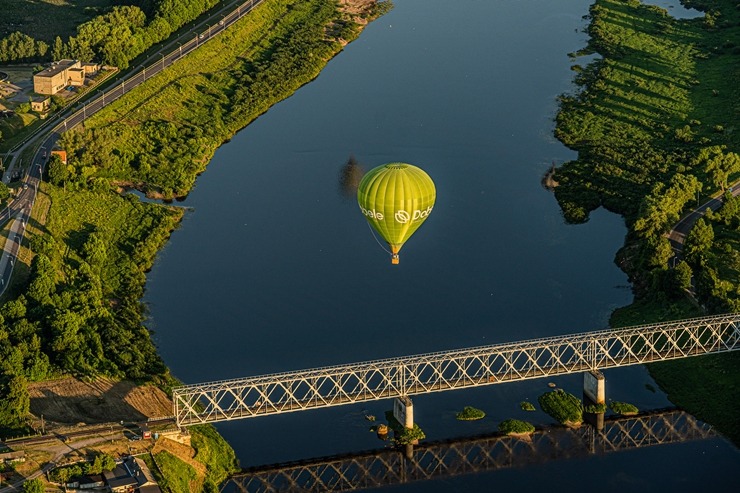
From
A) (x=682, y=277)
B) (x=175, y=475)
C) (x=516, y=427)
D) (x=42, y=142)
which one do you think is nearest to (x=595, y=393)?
(x=516, y=427)

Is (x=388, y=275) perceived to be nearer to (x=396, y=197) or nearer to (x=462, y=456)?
(x=396, y=197)

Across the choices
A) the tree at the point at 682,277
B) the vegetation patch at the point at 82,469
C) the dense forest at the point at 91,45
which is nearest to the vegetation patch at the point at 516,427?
the tree at the point at 682,277

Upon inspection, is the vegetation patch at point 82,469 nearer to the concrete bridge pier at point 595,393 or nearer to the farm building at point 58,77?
the concrete bridge pier at point 595,393

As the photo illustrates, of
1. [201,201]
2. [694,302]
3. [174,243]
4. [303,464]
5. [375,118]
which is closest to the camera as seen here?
[303,464]

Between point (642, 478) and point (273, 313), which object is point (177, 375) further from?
point (642, 478)

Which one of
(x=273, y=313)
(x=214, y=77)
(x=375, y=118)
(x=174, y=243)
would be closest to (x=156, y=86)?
(x=214, y=77)

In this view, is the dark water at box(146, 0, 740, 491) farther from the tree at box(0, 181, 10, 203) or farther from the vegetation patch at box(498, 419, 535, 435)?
the tree at box(0, 181, 10, 203)
